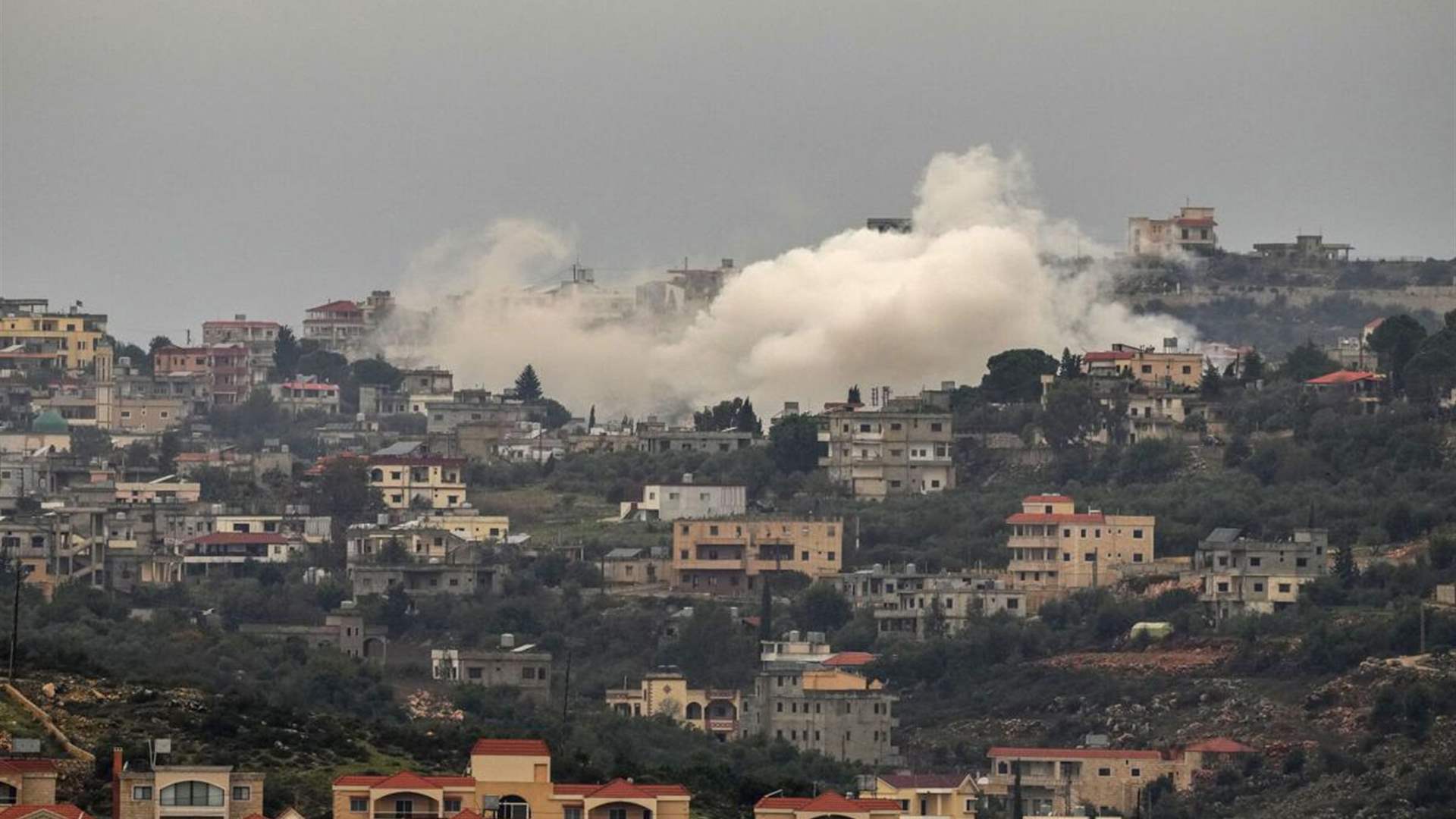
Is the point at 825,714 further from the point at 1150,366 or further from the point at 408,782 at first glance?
the point at 408,782

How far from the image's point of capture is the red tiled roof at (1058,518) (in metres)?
105

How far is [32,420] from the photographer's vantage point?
Answer: 5182 inches

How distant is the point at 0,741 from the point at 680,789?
7.66 meters

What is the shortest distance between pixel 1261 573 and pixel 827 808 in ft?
129

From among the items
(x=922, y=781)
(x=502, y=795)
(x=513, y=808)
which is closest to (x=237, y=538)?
(x=922, y=781)

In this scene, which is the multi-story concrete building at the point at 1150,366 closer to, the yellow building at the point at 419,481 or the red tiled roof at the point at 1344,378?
the red tiled roof at the point at 1344,378

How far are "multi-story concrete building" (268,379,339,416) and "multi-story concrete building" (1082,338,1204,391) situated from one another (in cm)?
2414

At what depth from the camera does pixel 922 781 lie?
80.6 meters

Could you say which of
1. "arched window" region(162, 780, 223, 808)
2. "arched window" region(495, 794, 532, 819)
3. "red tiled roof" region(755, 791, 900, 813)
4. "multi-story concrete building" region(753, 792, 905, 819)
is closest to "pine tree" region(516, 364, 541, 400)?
"red tiled roof" region(755, 791, 900, 813)

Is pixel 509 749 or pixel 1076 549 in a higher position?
pixel 1076 549

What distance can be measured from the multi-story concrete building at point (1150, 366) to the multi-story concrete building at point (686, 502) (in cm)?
987

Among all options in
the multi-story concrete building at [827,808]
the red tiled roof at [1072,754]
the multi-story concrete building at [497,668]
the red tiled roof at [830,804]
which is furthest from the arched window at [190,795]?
the multi-story concrete building at [497,668]

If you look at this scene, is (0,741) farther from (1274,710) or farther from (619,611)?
(619,611)

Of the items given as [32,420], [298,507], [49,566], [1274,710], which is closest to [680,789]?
[1274,710]
